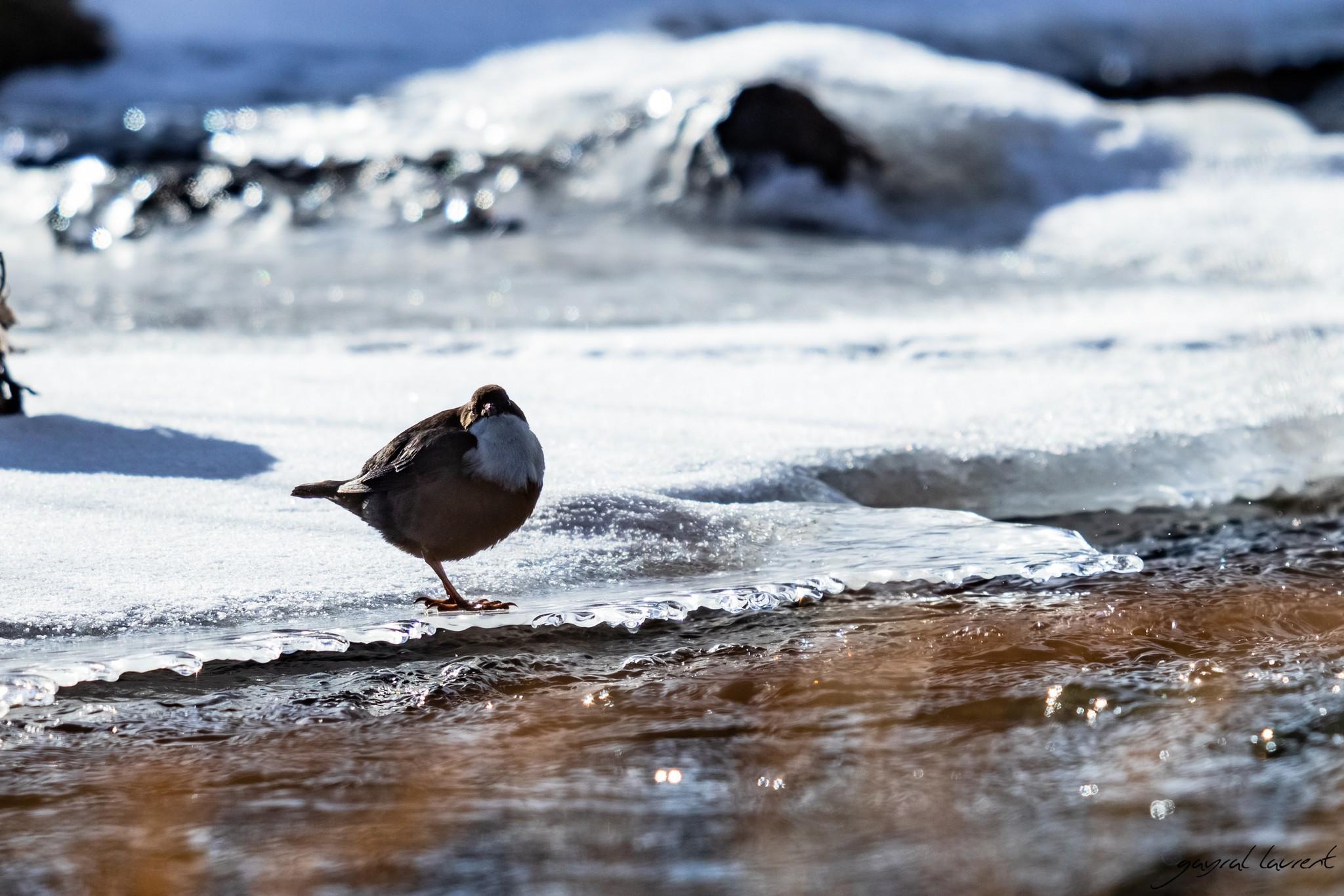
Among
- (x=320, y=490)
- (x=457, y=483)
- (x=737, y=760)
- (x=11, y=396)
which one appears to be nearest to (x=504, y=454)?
(x=457, y=483)

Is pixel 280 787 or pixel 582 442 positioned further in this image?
pixel 582 442

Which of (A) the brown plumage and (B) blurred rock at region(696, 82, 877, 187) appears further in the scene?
(B) blurred rock at region(696, 82, 877, 187)

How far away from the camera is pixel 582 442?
3.21m

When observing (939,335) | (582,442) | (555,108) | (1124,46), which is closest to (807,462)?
(582,442)

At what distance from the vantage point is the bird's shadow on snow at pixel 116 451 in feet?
9.45

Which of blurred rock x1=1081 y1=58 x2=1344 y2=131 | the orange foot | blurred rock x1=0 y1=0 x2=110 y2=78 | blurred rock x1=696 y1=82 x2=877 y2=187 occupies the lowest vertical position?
the orange foot

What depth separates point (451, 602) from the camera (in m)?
2.35

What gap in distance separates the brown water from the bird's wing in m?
0.29

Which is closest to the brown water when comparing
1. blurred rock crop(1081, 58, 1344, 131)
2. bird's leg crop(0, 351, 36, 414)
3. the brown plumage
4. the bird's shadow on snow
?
the brown plumage

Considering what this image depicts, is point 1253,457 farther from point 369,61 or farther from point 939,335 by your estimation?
point 369,61

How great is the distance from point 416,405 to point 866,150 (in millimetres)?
5048

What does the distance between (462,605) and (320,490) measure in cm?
35

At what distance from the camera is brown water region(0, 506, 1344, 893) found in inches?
61.5
